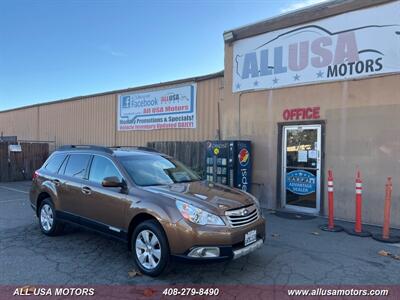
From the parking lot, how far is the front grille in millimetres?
711

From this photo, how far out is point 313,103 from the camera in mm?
8586

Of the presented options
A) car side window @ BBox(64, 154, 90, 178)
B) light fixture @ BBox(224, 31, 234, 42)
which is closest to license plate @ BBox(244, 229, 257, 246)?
car side window @ BBox(64, 154, 90, 178)

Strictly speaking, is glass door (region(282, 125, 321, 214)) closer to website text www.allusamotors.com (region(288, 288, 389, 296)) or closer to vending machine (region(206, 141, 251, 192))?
vending machine (region(206, 141, 251, 192))

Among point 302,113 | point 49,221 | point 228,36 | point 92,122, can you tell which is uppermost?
point 228,36

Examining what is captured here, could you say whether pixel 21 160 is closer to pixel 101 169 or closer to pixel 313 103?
pixel 101 169

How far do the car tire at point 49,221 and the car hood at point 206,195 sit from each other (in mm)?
2573

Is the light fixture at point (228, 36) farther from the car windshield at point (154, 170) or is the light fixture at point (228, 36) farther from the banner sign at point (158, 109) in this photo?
the car windshield at point (154, 170)

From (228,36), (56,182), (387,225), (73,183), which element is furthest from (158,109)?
(387,225)

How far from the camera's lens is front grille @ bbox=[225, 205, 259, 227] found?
4449 mm

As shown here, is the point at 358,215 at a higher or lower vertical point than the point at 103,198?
lower

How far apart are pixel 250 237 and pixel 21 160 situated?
14621 millimetres

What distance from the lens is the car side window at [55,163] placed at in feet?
22.1

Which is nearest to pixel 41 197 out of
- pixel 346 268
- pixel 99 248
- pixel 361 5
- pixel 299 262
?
pixel 99 248

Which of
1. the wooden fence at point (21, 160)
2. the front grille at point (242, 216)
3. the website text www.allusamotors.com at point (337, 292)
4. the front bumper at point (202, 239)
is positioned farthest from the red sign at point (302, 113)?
the wooden fence at point (21, 160)
